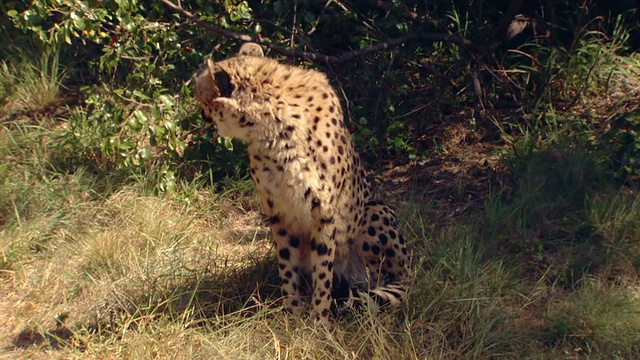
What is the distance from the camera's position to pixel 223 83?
289 cm

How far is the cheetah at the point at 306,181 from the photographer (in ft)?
9.46

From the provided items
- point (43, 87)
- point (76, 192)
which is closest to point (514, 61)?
point (76, 192)

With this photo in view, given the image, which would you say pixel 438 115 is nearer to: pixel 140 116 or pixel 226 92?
pixel 140 116

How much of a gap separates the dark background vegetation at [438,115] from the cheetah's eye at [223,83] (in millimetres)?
908

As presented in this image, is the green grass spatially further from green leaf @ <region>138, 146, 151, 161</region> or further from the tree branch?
the tree branch

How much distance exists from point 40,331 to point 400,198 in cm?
198

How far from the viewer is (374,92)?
4.43 meters

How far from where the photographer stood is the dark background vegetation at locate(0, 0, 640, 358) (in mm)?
3428

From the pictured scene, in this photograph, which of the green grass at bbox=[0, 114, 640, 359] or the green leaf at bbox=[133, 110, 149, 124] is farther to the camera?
the green leaf at bbox=[133, 110, 149, 124]

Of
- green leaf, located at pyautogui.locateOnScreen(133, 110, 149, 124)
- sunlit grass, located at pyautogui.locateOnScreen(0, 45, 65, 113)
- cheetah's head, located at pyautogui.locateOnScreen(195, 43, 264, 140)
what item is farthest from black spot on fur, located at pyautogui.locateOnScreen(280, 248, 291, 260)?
sunlit grass, located at pyautogui.locateOnScreen(0, 45, 65, 113)

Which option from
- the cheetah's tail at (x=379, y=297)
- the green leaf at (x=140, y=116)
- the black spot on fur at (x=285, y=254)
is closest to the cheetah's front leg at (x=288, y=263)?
the black spot on fur at (x=285, y=254)

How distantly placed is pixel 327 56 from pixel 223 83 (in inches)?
57.0

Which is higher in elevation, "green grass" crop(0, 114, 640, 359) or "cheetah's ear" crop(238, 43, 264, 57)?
"cheetah's ear" crop(238, 43, 264, 57)

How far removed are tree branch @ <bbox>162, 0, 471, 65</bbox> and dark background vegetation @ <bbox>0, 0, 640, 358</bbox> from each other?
14 mm
